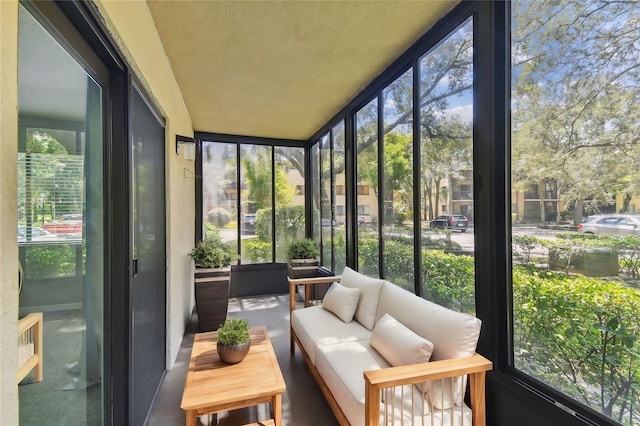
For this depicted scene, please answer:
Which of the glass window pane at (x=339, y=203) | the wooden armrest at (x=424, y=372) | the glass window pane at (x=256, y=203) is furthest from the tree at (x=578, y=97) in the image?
the glass window pane at (x=256, y=203)

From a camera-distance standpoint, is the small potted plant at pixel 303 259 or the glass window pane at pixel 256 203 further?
the glass window pane at pixel 256 203

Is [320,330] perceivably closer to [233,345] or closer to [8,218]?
[233,345]

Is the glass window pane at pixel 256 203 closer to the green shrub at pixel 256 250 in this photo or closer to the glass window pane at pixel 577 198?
the green shrub at pixel 256 250

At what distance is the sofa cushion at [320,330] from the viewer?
2.29m

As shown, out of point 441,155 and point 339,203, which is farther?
point 339,203

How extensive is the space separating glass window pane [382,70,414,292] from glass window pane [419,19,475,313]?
0.19 meters

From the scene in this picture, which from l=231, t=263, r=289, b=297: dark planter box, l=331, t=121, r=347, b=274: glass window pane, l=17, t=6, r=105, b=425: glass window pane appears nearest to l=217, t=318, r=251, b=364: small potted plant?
l=17, t=6, r=105, b=425: glass window pane

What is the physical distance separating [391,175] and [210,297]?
8.64ft

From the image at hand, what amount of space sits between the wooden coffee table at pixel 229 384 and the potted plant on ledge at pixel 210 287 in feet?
5.09

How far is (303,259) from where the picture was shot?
454 centimetres

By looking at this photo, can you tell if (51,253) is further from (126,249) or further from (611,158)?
(611,158)

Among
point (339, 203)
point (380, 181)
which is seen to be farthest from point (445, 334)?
point (339, 203)

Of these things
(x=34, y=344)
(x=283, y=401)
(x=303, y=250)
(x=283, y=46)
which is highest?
(x=283, y=46)

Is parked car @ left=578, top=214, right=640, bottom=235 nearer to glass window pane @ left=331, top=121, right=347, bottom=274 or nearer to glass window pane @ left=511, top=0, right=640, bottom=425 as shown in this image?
glass window pane @ left=511, top=0, right=640, bottom=425
